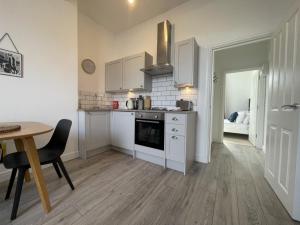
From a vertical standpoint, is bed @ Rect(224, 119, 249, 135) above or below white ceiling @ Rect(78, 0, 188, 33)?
below

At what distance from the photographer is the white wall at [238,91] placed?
588cm

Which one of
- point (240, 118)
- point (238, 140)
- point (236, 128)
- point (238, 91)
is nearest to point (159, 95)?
point (238, 140)

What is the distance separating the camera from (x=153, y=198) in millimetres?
1515

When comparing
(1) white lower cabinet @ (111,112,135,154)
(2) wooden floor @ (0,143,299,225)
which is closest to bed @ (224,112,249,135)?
(2) wooden floor @ (0,143,299,225)

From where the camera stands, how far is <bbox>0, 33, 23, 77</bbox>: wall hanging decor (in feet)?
5.74

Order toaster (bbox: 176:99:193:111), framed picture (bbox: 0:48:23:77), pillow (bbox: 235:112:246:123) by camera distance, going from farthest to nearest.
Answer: pillow (bbox: 235:112:246:123), toaster (bbox: 176:99:193:111), framed picture (bbox: 0:48:23:77)

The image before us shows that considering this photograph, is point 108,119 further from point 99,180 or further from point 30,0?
point 30,0

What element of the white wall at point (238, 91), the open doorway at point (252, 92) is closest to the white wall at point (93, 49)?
the open doorway at point (252, 92)

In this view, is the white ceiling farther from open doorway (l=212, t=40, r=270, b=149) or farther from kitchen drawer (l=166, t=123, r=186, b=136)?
kitchen drawer (l=166, t=123, r=186, b=136)

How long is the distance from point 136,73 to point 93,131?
1.43 m

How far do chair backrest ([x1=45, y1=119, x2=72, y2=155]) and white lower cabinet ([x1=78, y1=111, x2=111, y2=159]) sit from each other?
759 millimetres

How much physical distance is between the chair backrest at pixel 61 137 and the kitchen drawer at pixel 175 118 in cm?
134

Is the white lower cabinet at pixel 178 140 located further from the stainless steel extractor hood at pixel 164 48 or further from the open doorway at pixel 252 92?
the open doorway at pixel 252 92

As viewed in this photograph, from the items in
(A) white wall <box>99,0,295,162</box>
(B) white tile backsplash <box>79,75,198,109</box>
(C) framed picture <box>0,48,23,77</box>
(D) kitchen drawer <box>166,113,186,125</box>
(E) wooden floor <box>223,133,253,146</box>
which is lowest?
(E) wooden floor <box>223,133,253,146</box>
